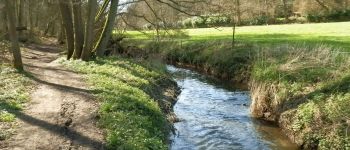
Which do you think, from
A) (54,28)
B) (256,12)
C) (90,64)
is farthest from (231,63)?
(54,28)

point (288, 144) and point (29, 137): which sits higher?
point (29, 137)

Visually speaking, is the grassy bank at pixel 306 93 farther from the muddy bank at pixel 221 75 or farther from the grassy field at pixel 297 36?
the grassy field at pixel 297 36

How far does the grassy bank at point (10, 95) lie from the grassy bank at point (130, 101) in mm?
2292

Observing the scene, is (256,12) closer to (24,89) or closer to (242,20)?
(242,20)

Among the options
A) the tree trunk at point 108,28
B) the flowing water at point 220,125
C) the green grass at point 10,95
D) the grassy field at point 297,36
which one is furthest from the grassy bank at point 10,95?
the grassy field at point 297,36

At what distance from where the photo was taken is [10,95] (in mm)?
14250

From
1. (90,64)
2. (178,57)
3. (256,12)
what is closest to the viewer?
(90,64)

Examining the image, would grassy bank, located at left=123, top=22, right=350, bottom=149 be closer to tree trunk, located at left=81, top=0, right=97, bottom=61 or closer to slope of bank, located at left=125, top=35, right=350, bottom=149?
slope of bank, located at left=125, top=35, right=350, bottom=149

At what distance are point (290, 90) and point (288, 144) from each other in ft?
8.27

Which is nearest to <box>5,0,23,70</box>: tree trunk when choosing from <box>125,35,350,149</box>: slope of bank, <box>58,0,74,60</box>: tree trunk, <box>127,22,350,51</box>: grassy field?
<box>58,0,74,60</box>: tree trunk

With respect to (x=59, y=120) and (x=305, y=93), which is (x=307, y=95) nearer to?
(x=305, y=93)

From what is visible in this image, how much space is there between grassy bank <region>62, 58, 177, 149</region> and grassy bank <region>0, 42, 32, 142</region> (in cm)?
229

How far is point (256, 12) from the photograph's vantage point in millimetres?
56812

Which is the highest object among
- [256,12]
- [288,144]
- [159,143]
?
[256,12]
